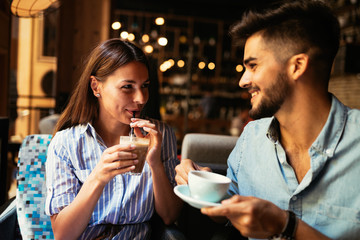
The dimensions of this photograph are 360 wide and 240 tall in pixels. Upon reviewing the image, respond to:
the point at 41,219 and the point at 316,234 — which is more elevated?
the point at 316,234

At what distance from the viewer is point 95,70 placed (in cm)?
175

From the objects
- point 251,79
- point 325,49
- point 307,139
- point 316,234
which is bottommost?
point 316,234

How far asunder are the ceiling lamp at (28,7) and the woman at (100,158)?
527 mm

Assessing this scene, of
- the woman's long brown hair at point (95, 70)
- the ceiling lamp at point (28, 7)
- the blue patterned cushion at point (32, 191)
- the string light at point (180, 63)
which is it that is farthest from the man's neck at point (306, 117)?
the string light at point (180, 63)

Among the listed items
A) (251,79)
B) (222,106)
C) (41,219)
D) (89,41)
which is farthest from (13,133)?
(222,106)

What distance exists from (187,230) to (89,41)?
10.8ft

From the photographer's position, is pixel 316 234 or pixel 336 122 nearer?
pixel 316 234

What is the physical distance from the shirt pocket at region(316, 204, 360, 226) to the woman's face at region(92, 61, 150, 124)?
0.93 m

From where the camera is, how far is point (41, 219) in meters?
1.73

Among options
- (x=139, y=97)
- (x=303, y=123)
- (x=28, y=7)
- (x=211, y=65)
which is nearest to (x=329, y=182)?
(x=303, y=123)

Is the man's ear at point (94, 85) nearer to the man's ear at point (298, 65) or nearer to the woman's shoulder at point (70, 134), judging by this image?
the woman's shoulder at point (70, 134)

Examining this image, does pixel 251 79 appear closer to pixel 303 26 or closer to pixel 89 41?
pixel 303 26

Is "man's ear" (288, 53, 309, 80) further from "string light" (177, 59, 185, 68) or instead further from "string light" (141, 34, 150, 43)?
"string light" (177, 59, 185, 68)

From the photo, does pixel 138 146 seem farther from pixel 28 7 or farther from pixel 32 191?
pixel 28 7
